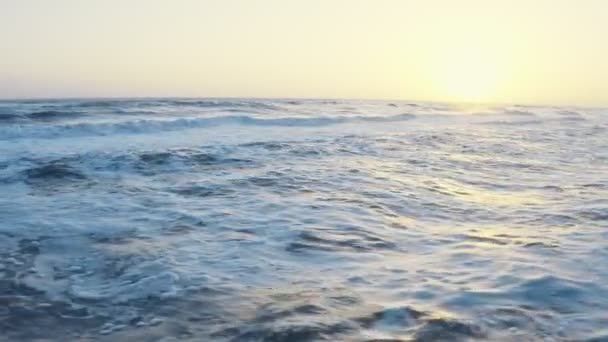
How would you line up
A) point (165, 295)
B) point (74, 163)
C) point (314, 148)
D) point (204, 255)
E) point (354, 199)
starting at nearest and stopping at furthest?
point (165, 295) < point (204, 255) < point (354, 199) < point (74, 163) < point (314, 148)

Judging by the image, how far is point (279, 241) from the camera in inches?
255

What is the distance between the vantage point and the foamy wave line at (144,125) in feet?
57.9

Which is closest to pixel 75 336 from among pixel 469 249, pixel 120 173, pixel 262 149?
pixel 469 249

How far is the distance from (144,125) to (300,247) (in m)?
15.2

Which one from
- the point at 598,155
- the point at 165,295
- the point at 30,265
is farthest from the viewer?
the point at 598,155

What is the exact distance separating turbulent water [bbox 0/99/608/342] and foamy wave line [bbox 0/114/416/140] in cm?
379

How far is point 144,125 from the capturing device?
20297 millimetres

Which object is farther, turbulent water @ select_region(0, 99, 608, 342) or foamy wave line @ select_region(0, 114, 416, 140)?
foamy wave line @ select_region(0, 114, 416, 140)

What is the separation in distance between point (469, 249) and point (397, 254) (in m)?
0.74

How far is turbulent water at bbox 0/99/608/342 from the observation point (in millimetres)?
4301

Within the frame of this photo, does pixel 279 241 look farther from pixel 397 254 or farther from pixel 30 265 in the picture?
pixel 30 265

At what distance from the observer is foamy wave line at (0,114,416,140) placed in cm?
1764

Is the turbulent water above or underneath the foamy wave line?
underneath

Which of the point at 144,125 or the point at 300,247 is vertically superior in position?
the point at 144,125
